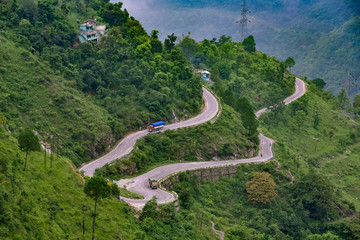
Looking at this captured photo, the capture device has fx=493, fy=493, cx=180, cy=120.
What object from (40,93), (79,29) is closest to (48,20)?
(79,29)

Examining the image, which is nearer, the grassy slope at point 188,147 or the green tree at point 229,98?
the grassy slope at point 188,147

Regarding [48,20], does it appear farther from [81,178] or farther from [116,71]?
[81,178]

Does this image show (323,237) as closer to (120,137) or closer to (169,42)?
(120,137)

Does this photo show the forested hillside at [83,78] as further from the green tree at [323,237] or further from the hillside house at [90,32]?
the green tree at [323,237]

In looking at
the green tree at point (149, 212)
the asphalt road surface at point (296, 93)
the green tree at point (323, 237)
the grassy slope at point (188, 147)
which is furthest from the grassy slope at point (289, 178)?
the green tree at point (149, 212)

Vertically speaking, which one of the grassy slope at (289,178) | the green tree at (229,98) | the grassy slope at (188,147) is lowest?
the grassy slope at (289,178)

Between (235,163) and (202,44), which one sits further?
(202,44)
